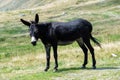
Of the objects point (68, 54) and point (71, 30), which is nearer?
point (71, 30)

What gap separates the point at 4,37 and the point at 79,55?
95.5ft

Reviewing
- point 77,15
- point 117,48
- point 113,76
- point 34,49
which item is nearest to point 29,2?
point 77,15

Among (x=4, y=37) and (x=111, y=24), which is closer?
(x=4, y=37)

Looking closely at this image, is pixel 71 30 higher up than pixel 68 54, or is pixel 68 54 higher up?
pixel 71 30

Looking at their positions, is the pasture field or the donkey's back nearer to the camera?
the pasture field

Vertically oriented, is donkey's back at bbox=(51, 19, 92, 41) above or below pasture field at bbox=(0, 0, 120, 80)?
above

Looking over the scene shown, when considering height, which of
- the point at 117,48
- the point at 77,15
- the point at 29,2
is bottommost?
the point at 29,2

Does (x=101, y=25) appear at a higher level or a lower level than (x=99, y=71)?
lower

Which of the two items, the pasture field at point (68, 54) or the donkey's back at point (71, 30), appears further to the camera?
the donkey's back at point (71, 30)

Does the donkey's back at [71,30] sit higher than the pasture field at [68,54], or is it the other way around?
the donkey's back at [71,30]

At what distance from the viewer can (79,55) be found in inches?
1083

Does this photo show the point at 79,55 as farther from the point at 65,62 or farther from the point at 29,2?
the point at 29,2

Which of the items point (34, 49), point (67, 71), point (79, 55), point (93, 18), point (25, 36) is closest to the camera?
point (67, 71)

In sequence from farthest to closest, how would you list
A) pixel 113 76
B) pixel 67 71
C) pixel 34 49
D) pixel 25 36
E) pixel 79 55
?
pixel 25 36, pixel 34 49, pixel 79 55, pixel 67 71, pixel 113 76
